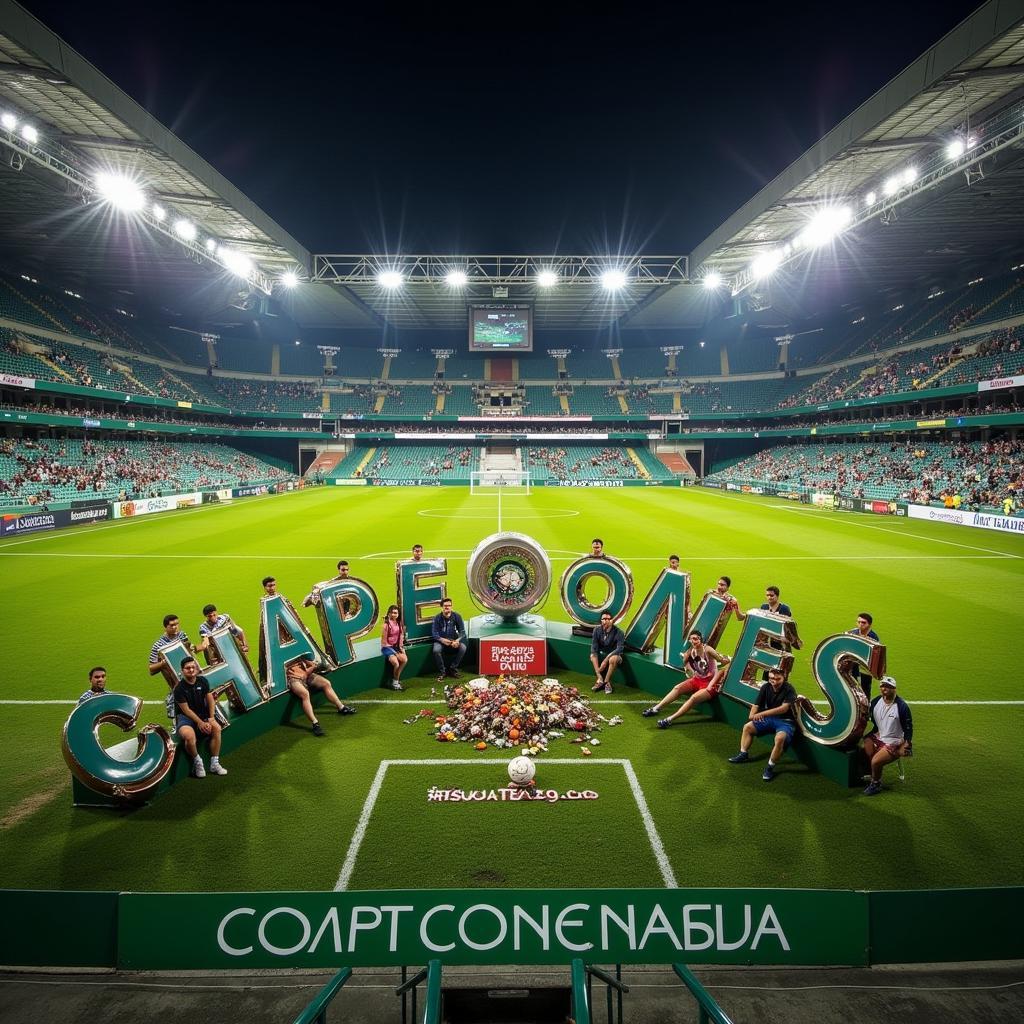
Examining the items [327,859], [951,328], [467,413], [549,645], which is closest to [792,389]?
[951,328]

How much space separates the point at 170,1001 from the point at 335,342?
8428 cm

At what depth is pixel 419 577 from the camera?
36.7 ft

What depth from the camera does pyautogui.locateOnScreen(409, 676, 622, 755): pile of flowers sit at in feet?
28.8

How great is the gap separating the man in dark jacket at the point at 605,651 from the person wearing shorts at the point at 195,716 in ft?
20.1

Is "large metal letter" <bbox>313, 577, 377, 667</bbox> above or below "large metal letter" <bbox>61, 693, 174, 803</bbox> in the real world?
above

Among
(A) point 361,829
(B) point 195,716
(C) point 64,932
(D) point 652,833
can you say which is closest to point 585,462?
(B) point 195,716

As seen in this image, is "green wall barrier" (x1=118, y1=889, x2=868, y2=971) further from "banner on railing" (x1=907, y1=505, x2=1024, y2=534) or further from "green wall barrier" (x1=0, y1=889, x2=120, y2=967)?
"banner on railing" (x1=907, y1=505, x2=1024, y2=534)

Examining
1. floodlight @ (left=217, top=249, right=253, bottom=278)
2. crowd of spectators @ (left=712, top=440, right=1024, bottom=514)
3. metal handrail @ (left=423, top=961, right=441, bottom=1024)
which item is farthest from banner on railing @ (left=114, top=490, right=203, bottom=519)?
crowd of spectators @ (left=712, top=440, right=1024, bottom=514)

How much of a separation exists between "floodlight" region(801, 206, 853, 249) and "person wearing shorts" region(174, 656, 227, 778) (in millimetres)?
40274

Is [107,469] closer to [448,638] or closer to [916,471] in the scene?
[448,638]

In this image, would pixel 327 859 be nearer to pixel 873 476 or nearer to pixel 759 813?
pixel 759 813

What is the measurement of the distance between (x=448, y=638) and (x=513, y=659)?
1.29m

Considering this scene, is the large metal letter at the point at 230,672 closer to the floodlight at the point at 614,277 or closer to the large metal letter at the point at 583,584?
the large metal letter at the point at 583,584

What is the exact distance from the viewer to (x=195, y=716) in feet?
25.6
